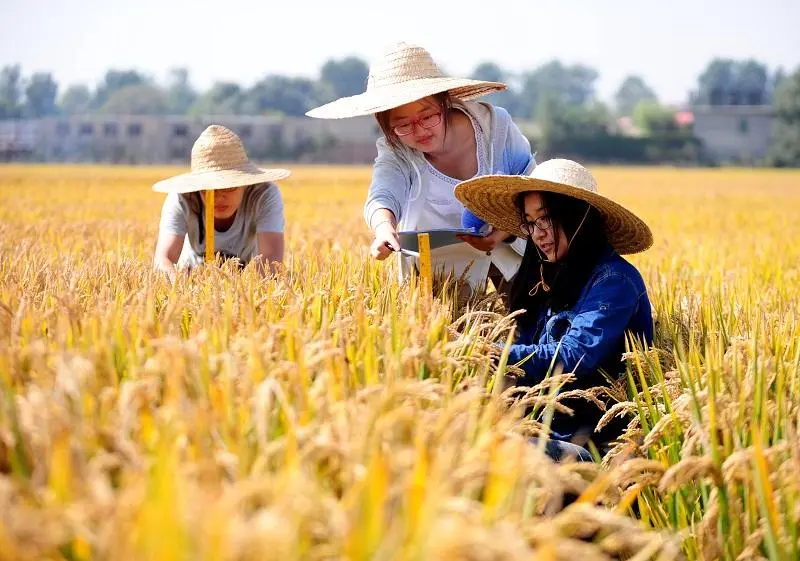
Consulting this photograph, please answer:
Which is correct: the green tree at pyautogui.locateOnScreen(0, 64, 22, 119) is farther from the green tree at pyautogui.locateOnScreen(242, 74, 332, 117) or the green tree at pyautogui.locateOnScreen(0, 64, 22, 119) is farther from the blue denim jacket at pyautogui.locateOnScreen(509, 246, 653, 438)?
the blue denim jacket at pyautogui.locateOnScreen(509, 246, 653, 438)

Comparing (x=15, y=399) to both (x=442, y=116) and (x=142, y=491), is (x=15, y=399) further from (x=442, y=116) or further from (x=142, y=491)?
(x=442, y=116)

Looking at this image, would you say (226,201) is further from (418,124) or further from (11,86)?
(11,86)

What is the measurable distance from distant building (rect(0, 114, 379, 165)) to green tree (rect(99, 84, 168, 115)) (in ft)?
146

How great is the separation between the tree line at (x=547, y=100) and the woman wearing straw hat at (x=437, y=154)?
2263cm

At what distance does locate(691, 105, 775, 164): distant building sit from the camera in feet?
233

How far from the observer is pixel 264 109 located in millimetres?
111438

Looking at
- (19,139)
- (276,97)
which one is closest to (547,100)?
(19,139)

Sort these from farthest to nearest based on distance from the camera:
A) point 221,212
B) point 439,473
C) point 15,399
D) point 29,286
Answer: point 221,212
point 29,286
point 15,399
point 439,473

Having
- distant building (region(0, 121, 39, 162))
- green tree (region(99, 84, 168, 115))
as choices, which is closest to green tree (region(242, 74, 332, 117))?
green tree (region(99, 84, 168, 115))

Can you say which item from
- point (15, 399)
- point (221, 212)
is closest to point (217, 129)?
point (221, 212)

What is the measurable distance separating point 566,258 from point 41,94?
15872 centimetres

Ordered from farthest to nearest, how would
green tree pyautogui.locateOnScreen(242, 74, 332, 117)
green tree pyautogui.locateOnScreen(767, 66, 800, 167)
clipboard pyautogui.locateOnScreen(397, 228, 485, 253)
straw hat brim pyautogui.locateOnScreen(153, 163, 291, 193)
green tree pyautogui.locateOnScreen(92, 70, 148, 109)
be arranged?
green tree pyautogui.locateOnScreen(92, 70, 148, 109)
green tree pyautogui.locateOnScreen(242, 74, 332, 117)
green tree pyautogui.locateOnScreen(767, 66, 800, 167)
straw hat brim pyautogui.locateOnScreen(153, 163, 291, 193)
clipboard pyautogui.locateOnScreen(397, 228, 485, 253)

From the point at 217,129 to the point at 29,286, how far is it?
1.83 metres

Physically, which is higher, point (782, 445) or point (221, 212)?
point (221, 212)
